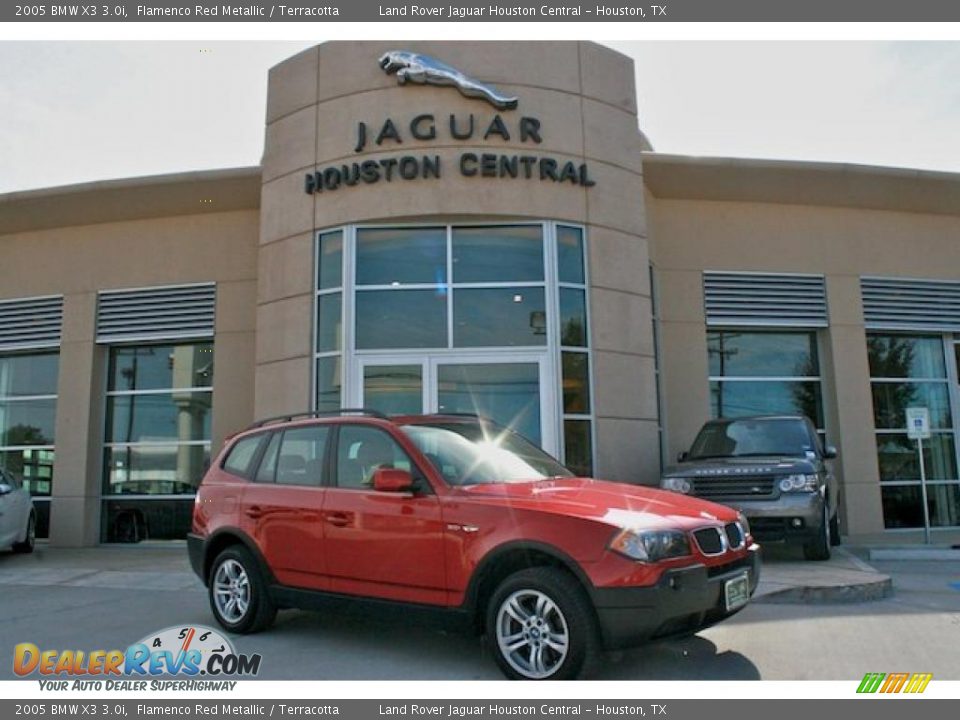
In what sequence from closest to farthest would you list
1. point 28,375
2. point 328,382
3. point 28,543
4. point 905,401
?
1. point 328,382
2. point 28,543
3. point 905,401
4. point 28,375

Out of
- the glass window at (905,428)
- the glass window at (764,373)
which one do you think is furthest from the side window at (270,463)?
the glass window at (905,428)

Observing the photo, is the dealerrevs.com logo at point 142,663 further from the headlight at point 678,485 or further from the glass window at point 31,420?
the glass window at point 31,420

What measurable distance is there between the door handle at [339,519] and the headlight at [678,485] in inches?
199

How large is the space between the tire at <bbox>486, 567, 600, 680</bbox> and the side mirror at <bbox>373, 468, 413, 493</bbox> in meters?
0.90

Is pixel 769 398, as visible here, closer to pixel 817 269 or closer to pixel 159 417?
pixel 817 269

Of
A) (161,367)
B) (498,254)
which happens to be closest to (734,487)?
(498,254)

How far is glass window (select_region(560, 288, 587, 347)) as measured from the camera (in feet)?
37.1

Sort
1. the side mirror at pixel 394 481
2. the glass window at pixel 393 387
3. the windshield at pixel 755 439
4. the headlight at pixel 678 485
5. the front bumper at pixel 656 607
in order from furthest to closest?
the glass window at pixel 393 387 → the windshield at pixel 755 439 → the headlight at pixel 678 485 → the side mirror at pixel 394 481 → the front bumper at pixel 656 607

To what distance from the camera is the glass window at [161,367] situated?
46.0ft

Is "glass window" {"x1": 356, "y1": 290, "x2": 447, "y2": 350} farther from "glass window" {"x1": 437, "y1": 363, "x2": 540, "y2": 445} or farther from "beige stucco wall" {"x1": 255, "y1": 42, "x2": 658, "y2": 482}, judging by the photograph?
"beige stucco wall" {"x1": 255, "y1": 42, "x2": 658, "y2": 482}

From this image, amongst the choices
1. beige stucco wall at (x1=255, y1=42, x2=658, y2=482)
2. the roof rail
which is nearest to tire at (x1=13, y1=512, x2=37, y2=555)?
beige stucco wall at (x1=255, y1=42, x2=658, y2=482)

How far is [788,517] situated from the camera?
9.11 meters

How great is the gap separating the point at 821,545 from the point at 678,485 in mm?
1711
